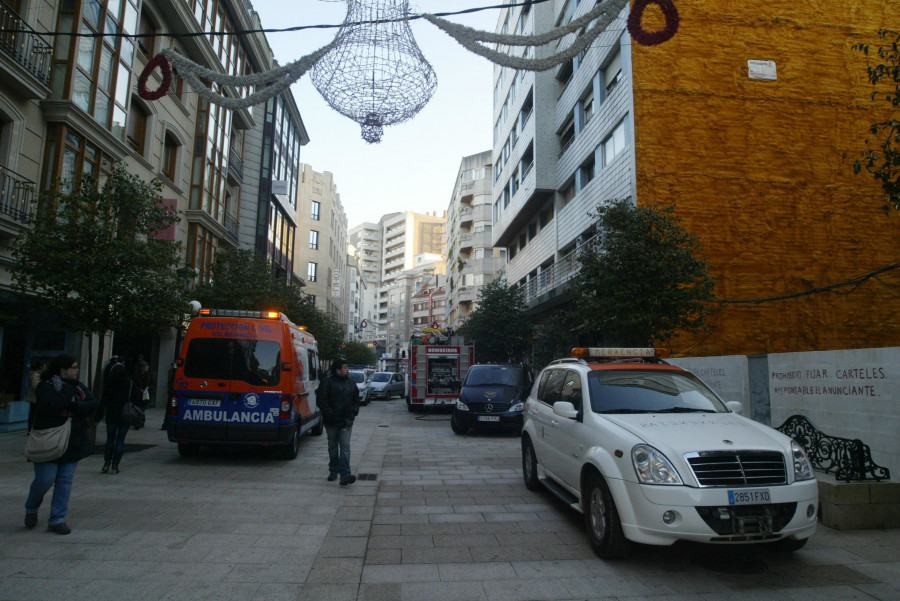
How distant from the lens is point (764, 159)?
19.2m

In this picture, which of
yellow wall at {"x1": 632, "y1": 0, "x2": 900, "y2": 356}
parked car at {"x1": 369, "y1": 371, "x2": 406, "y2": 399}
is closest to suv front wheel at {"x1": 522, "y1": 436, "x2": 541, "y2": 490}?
yellow wall at {"x1": 632, "y1": 0, "x2": 900, "y2": 356}

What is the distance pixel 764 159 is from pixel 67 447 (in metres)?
20.5

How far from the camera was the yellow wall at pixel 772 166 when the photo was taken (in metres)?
18.4

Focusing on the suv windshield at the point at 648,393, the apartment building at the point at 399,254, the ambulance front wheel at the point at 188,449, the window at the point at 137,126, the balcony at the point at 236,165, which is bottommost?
the ambulance front wheel at the point at 188,449

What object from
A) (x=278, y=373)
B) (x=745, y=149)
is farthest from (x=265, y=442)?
(x=745, y=149)

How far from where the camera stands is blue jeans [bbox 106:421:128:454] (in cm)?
839

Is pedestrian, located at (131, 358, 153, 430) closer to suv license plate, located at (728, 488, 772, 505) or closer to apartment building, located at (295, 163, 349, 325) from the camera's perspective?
suv license plate, located at (728, 488, 772, 505)

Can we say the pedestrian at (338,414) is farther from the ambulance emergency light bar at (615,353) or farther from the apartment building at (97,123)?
the apartment building at (97,123)

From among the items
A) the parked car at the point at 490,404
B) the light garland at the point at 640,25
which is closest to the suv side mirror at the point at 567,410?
the light garland at the point at 640,25

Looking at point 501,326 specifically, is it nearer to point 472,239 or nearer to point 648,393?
point 648,393

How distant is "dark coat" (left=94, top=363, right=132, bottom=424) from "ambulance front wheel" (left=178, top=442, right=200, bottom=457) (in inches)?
56.0

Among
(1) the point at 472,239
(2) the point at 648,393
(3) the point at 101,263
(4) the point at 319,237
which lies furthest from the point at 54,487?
(4) the point at 319,237

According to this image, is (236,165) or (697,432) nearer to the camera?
(697,432)

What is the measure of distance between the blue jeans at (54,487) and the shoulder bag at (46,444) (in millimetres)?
135
